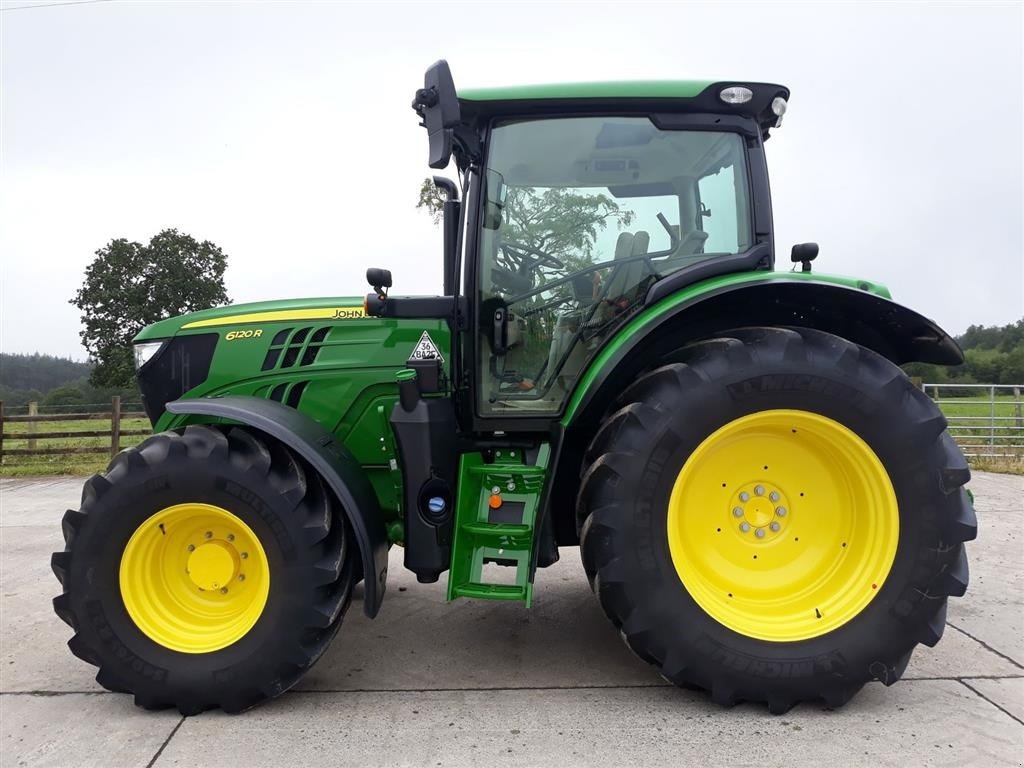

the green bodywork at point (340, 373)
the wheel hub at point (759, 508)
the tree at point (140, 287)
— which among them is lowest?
the wheel hub at point (759, 508)

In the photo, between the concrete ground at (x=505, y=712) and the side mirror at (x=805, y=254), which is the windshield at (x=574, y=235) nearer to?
the side mirror at (x=805, y=254)

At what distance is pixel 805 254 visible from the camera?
291 cm

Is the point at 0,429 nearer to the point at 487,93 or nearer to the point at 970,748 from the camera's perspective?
the point at 487,93

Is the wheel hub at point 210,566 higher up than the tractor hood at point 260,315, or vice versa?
the tractor hood at point 260,315

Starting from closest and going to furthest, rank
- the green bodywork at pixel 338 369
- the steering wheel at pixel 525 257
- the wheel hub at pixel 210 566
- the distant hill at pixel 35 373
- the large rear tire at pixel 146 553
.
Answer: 1. the large rear tire at pixel 146 553
2. the wheel hub at pixel 210 566
3. the steering wheel at pixel 525 257
4. the green bodywork at pixel 338 369
5. the distant hill at pixel 35 373

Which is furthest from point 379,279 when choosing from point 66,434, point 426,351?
point 66,434

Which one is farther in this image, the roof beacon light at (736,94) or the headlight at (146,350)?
the headlight at (146,350)

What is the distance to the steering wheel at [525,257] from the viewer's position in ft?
9.21

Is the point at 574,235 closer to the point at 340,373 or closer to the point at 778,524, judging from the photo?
the point at 340,373

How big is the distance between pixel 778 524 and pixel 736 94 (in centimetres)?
176

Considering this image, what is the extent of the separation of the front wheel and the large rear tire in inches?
41.9

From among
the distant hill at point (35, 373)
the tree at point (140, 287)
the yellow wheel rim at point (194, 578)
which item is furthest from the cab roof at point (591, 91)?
the distant hill at point (35, 373)

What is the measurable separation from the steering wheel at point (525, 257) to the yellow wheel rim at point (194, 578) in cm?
151

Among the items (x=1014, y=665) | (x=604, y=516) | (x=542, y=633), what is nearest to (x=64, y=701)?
(x=542, y=633)
